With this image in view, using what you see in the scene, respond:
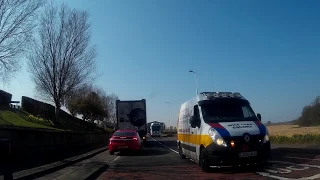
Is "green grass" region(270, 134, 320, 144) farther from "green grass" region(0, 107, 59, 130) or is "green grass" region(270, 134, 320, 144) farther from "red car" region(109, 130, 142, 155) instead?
"green grass" region(0, 107, 59, 130)

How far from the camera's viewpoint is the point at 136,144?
2147 centimetres

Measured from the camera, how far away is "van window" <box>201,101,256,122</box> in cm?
1196

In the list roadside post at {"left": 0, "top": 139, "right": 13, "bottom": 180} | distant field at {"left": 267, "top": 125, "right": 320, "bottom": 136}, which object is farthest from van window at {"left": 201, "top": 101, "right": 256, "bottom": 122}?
distant field at {"left": 267, "top": 125, "right": 320, "bottom": 136}

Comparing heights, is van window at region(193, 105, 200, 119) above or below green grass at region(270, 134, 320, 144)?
above

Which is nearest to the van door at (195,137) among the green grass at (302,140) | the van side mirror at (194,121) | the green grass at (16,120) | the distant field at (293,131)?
the van side mirror at (194,121)

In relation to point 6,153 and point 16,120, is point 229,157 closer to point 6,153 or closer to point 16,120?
point 6,153

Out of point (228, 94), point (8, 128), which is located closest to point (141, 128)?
point (8, 128)

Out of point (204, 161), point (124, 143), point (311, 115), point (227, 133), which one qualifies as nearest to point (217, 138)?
point (227, 133)

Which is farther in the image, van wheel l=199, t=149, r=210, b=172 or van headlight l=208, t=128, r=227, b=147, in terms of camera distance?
van wheel l=199, t=149, r=210, b=172

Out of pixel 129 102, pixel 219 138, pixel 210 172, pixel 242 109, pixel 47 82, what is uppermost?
pixel 47 82

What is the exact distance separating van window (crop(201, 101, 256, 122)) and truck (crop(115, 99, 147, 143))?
61.0 ft

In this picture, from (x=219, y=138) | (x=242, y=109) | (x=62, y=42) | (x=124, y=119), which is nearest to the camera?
(x=219, y=138)

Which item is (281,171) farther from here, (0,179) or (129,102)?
(129,102)

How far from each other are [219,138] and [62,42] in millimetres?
28223
